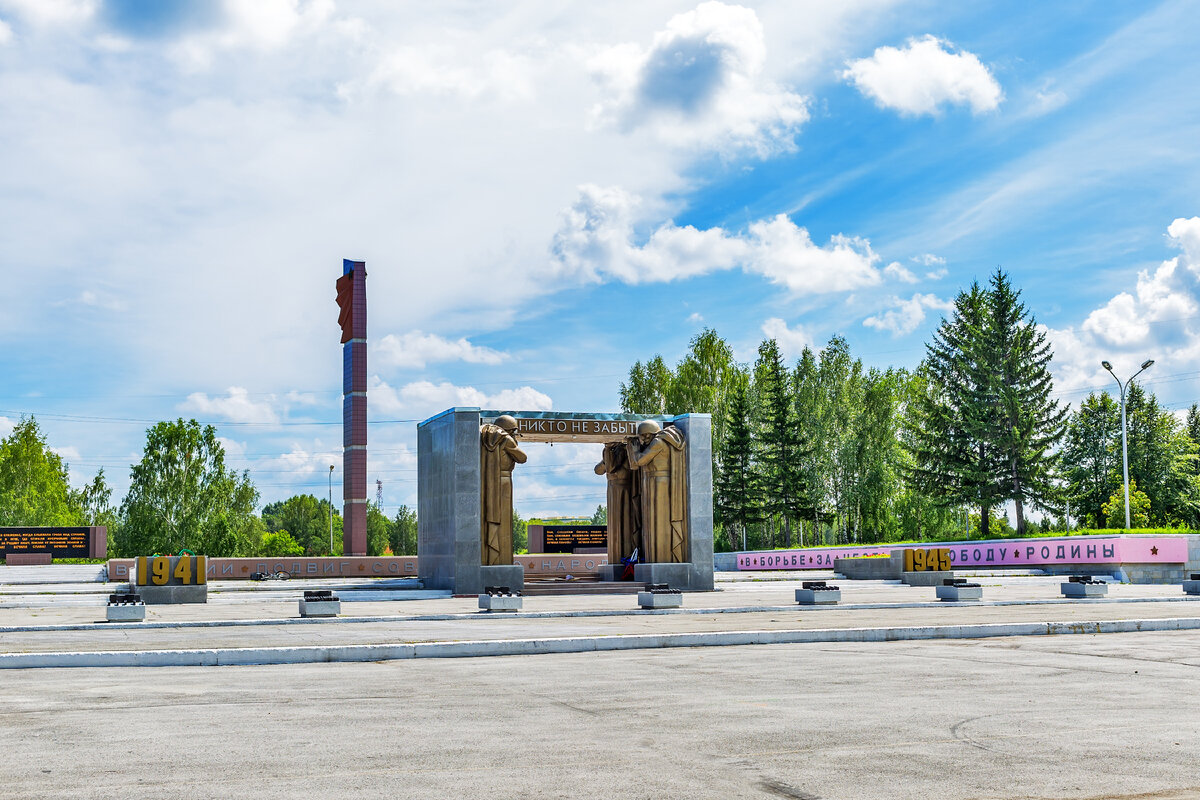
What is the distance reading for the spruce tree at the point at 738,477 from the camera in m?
65.1

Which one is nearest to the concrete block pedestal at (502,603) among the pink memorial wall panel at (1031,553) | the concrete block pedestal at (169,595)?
the concrete block pedestal at (169,595)

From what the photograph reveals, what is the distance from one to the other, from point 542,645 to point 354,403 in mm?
43874

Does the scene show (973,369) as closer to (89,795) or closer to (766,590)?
(766,590)

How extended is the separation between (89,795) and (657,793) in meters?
3.19

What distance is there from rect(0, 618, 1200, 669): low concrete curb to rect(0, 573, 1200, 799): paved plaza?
1.25ft

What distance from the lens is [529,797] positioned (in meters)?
5.74

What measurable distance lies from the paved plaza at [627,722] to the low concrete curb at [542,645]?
1.25 ft

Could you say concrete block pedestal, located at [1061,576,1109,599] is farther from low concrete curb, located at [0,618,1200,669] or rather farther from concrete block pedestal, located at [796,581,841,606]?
low concrete curb, located at [0,618,1200,669]

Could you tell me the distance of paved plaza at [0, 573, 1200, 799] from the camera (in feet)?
20.1

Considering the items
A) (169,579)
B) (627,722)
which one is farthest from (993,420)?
(627,722)

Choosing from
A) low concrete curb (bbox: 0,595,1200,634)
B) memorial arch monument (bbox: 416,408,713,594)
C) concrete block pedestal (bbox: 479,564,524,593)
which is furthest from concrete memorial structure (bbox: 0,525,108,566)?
low concrete curb (bbox: 0,595,1200,634)

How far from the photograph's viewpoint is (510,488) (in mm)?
32125

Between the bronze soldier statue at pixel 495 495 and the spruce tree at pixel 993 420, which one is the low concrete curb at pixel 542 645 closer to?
the bronze soldier statue at pixel 495 495

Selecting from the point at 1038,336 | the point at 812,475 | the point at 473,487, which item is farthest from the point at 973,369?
the point at 473,487
